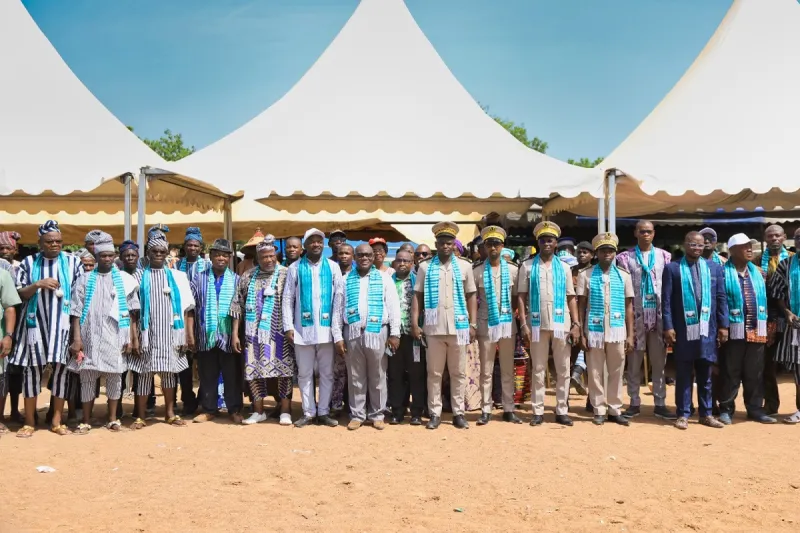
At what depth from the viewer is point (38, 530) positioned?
3883 mm

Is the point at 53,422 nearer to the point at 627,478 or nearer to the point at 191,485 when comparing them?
the point at 191,485

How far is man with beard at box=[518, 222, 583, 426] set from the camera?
20.9 feet

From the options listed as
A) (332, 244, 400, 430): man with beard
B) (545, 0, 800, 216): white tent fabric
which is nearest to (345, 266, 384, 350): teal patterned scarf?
(332, 244, 400, 430): man with beard

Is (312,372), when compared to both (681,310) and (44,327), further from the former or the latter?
→ (681,310)

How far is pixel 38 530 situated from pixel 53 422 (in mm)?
2522

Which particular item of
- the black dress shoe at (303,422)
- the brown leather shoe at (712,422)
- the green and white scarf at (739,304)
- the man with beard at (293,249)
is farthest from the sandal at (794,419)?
the man with beard at (293,249)

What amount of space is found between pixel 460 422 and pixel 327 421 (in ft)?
3.68

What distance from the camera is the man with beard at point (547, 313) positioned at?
6.36 m

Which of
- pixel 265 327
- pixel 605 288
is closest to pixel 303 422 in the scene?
pixel 265 327

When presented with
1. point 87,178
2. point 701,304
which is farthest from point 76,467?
point 701,304

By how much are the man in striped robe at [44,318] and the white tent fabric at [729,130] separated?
5500 mm

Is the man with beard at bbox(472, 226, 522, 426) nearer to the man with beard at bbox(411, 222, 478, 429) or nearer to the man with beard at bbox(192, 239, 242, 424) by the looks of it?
the man with beard at bbox(411, 222, 478, 429)

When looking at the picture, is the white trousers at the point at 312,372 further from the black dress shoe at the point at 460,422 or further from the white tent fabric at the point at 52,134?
the white tent fabric at the point at 52,134

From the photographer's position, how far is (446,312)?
6223 mm
